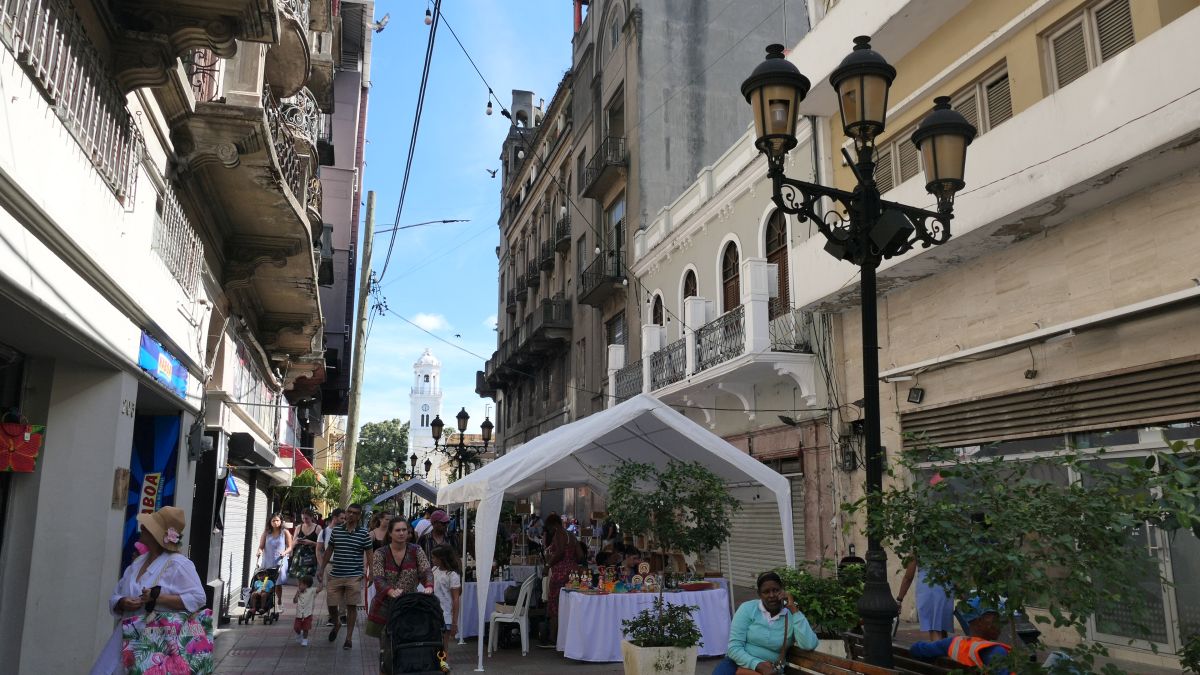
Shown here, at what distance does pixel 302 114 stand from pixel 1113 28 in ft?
38.3

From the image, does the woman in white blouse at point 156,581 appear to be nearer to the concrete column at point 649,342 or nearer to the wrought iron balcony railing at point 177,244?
the wrought iron balcony railing at point 177,244

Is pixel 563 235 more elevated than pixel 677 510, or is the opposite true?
pixel 563 235

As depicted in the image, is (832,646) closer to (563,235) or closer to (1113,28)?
(1113,28)

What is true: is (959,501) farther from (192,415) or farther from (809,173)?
(809,173)

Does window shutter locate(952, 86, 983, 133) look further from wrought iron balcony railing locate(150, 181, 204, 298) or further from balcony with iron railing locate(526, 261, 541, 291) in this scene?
balcony with iron railing locate(526, 261, 541, 291)

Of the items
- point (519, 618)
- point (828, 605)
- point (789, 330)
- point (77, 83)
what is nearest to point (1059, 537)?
point (828, 605)

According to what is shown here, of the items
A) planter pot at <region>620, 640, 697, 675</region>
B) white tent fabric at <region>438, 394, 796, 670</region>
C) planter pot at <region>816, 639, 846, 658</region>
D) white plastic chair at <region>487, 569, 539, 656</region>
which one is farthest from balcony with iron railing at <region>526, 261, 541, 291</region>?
planter pot at <region>816, 639, 846, 658</region>

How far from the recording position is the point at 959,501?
4.90 m

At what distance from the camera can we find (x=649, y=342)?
2198 cm

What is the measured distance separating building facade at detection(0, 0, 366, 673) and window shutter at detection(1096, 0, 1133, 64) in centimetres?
887

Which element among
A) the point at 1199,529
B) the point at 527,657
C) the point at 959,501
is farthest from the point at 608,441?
the point at 1199,529

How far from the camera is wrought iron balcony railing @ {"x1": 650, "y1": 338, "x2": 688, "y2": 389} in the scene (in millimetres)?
19656

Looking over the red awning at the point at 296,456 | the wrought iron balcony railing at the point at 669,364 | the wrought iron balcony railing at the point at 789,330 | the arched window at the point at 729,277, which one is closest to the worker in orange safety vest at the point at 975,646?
the wrought iron balcony railing at the point at 789,330

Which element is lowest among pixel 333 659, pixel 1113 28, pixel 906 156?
pixel 333 659
